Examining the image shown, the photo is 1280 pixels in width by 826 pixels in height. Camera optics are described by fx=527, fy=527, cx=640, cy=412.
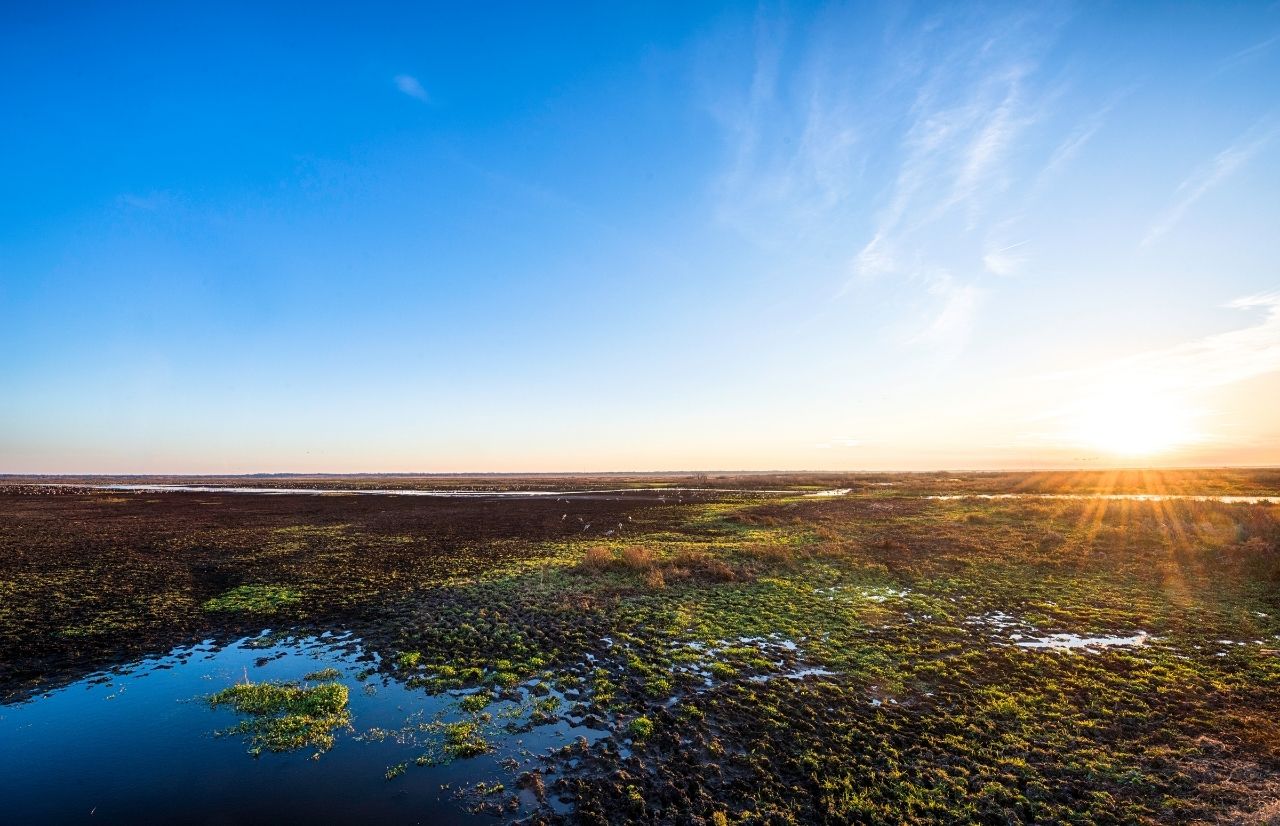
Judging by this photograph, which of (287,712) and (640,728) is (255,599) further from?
(640,728)

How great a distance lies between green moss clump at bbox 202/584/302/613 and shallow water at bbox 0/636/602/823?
23.0ft

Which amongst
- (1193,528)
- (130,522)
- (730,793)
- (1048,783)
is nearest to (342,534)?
(130,522)

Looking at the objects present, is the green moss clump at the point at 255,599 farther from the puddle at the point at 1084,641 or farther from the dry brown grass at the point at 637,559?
the puddle at the point at 1084,641

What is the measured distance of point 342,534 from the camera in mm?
43031

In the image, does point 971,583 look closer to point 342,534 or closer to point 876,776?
point 876,776

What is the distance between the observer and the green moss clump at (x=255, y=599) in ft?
70.9

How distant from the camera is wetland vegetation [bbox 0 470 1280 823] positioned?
9.72 metres

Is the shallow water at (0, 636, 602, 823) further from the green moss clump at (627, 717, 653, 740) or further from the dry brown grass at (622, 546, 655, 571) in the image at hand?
the dry brown grass at (622, 546, 655, 571)

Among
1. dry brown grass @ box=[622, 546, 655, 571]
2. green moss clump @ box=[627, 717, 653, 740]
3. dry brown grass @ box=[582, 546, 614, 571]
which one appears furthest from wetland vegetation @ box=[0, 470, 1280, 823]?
dry brown grass @ box=[622, 546, 655, 571]

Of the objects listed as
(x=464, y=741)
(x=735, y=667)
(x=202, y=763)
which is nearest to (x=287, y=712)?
(x=202, y=763)

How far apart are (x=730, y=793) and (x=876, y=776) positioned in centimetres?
281

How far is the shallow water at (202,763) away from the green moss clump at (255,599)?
7.02 metres

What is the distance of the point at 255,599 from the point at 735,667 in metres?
20.8

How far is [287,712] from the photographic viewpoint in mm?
12555
